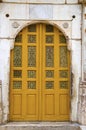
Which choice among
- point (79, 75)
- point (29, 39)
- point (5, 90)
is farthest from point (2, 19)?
point (79, 75)

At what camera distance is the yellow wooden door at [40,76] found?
32.2 ft

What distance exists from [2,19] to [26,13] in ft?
1.97

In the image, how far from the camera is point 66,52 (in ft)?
32.5

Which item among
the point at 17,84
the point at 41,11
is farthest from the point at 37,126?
the point at 41,11

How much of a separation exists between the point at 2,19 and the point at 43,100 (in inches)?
87.7

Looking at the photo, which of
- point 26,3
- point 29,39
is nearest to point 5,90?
point 29,39

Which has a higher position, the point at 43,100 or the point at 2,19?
the point at 2,19

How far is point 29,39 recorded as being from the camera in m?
9.85

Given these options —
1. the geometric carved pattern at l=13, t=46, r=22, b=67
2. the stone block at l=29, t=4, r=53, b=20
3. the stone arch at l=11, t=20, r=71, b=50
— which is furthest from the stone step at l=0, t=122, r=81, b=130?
the stone block at l=29, t=4, r=53, b=20

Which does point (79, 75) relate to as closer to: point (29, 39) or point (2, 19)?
point (29, 39)

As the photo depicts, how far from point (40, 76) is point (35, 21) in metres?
1.36

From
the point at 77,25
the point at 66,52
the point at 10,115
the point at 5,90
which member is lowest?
the point at 10,115

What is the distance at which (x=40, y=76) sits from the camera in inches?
388

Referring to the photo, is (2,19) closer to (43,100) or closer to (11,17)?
(11,17)
